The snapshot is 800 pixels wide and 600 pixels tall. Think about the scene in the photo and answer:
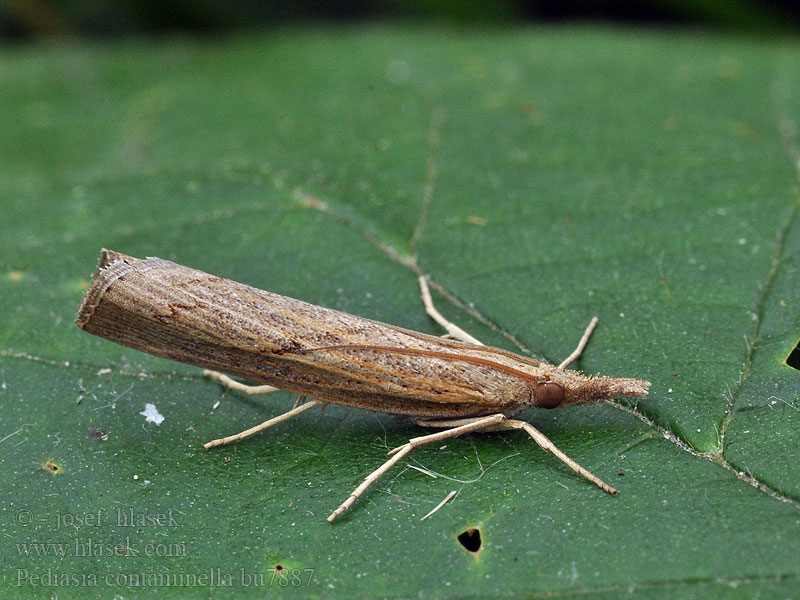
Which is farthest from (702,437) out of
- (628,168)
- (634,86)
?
(634,86)

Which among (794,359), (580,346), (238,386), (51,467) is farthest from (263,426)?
(794,359)

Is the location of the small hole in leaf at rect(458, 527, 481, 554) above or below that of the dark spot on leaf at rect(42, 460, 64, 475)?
above

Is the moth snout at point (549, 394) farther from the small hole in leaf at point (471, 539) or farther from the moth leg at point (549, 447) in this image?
the small hole in leaf at point (471, 539)

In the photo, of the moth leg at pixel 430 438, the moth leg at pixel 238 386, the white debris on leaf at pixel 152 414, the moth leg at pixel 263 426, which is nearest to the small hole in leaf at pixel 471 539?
the moth leg at pixel 430 438

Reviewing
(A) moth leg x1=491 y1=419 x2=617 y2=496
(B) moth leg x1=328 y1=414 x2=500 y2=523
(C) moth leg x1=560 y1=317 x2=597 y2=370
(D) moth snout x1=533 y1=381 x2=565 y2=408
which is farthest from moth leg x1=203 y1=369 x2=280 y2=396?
(C) moth leg x1=560 y1=317 x2=597 y2=370

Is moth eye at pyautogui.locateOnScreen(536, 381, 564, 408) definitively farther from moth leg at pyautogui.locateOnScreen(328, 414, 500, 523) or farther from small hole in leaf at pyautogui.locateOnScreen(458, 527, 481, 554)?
small hole in leaf at pyautogui.locateOnScreen(458, 527, 481, 554)

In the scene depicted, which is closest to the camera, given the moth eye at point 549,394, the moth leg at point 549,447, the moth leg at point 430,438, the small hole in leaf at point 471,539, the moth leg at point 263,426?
the small hole in leaf at point 471,539
